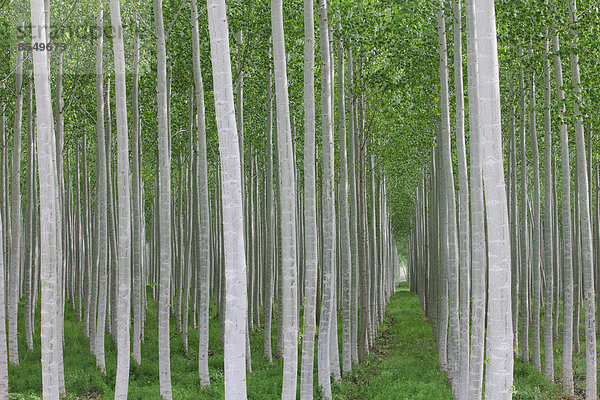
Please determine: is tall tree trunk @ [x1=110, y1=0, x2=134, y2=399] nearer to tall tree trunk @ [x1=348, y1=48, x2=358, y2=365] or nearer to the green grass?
the green grass

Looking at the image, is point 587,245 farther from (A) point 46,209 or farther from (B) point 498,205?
(A) point 46,209

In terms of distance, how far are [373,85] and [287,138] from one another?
6.65 m

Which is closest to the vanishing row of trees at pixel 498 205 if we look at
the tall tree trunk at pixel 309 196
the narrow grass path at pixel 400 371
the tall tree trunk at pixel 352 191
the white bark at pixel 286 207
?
the narrow grass path at pixel 400 371

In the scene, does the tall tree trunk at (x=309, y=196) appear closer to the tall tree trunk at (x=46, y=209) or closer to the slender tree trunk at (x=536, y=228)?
the tall tree trunk at (x=46, y=209)

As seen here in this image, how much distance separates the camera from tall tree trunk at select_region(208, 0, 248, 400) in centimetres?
459

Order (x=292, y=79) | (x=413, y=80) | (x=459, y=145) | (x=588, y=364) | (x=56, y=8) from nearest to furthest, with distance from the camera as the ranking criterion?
(x=459, y=145)
(x=588, y=364)
(x=56, y=8)
(x=413, y=80)
(x=292, y=79)

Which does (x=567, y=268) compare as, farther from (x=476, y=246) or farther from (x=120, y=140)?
(x=120, y=140)

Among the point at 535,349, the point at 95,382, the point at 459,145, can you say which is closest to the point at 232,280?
the point at 459,145

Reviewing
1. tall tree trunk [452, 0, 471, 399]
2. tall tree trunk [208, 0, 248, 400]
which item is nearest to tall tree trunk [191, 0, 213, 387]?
tall tree trunk [452, 0, 471, 399]

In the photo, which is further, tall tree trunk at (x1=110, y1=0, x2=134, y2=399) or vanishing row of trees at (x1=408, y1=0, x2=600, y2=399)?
tall tree trunk at (x1=110, y1=0, x2=134, y2=399)

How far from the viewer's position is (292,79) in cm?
1420

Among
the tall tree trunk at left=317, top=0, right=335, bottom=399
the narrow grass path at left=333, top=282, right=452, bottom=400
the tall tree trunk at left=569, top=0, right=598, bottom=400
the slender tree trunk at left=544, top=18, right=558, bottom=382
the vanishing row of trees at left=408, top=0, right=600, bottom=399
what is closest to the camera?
the vanishing row of trees at left=408, top=0, right=600, bottom=399

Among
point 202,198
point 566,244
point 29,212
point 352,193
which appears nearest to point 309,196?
point 202,198

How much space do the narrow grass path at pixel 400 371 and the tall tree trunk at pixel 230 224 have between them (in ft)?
21.9
